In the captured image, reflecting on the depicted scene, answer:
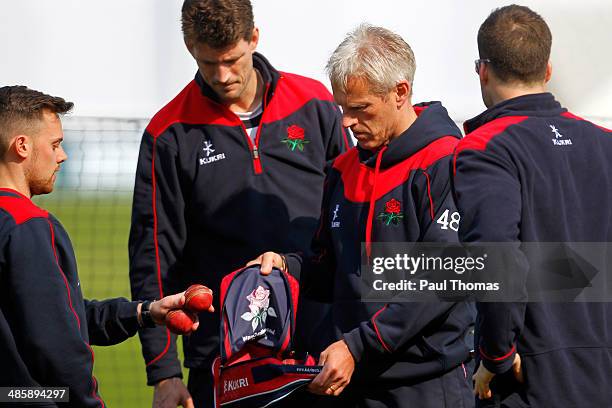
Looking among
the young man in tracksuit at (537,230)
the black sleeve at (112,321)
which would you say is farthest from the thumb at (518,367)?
the black sleeve at (112,321)

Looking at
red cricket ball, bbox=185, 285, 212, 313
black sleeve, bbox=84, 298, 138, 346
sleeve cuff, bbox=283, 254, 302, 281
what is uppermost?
sleeve cuff, bbox=283, 254, 302, 281

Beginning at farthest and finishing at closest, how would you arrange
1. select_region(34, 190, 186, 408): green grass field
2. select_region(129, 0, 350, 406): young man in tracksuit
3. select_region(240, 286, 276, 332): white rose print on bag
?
select_region(34, 190, 186, 408): green grass field
select_region(129, 0, 350, 406): young man in tracksuit
select_region(240, 286, 276, 332): white rose print on bag

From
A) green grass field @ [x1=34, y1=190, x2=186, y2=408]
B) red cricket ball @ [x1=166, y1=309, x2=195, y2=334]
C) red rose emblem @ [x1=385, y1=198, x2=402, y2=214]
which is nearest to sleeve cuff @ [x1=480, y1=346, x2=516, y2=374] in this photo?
red rose emblem @ [x1=385, y1=198, x2=402, y2=214]

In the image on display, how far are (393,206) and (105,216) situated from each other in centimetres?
1459

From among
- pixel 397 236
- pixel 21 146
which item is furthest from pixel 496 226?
pixel 21 146

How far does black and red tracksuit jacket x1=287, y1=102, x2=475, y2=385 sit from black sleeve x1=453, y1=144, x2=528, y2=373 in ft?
0.94

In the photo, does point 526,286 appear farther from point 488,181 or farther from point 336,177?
point 336,177

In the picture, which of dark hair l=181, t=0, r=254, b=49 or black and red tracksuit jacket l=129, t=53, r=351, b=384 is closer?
dark hair l=181, t=0, r=254, b=49

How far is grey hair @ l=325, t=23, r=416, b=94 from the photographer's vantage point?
4008 mm

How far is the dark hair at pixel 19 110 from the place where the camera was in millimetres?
4035

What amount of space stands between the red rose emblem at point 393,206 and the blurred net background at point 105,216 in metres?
3.97

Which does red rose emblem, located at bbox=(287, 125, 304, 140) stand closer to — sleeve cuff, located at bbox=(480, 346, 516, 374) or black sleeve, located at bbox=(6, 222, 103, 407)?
black sleeve, located at bbox=(6, 222, 103, 407)

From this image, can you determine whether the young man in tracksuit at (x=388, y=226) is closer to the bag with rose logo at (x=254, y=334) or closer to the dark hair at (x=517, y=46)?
the bag with rose logo at (x=254, y=334)

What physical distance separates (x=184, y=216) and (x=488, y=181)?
1.74 m
